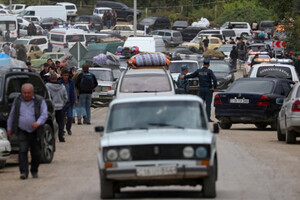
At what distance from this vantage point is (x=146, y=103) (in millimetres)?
13859

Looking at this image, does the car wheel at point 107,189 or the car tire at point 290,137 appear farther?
the car tire at point 290,137

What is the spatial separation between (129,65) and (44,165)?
1163cm

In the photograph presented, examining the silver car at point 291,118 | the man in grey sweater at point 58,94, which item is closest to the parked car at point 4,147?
the man in grey sweater at point 58,94

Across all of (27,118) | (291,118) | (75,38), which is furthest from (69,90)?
(75,38)

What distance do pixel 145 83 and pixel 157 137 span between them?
10957 mm

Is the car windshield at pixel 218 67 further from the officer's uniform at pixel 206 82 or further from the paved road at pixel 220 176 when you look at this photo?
the paved road at pixel 220 176

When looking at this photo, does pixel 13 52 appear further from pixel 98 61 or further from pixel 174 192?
pixel 174 192

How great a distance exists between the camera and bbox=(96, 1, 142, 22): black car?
103 metres

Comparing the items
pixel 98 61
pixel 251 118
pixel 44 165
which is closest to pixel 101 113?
pixel 251 118

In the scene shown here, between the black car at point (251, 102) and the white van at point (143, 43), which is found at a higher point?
the black car at point (251, 102)

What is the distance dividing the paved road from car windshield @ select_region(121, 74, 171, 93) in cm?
Answer: 150

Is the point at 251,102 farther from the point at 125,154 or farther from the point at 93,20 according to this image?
the point at 93,20

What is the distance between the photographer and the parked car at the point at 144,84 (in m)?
23.7

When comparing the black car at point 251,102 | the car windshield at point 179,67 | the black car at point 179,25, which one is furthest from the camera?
the black car at point 179,25
